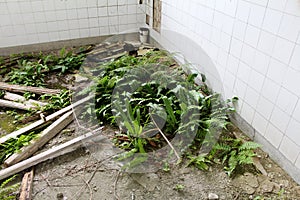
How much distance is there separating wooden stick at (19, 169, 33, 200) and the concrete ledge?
77.5 inches

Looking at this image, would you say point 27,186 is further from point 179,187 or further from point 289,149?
point 289,149

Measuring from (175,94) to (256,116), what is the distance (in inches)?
31.9

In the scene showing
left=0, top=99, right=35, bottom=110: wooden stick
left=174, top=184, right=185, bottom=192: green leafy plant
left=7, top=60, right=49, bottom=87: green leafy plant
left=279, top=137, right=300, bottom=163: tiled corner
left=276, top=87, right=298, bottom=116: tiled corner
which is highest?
left=276, top=87, right=298, bottom=116: tiled corner

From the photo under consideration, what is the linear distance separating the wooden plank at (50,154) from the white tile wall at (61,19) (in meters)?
2.26

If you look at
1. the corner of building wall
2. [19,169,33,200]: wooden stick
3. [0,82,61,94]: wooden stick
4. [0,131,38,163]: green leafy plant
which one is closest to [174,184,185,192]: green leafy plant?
[19,169,33,200]: wooden stick

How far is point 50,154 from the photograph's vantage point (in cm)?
221

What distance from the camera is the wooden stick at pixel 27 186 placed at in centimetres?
190

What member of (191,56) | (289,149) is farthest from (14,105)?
(289,149)

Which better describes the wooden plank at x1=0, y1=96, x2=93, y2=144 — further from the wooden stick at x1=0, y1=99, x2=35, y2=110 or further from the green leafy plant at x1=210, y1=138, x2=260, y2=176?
the green leafy plant at x1=210, y1=138, x2=260, y2=176

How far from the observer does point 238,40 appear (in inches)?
92.7

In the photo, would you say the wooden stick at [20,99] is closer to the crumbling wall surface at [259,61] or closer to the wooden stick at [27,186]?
the wooden stick at [27,186]

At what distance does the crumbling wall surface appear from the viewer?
1882 millimetres

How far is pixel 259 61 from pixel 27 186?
2.14m

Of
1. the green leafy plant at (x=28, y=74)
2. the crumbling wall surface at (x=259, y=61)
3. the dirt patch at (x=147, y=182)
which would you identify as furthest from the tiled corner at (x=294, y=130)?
the green leafy plant at (x=28, y=74)
